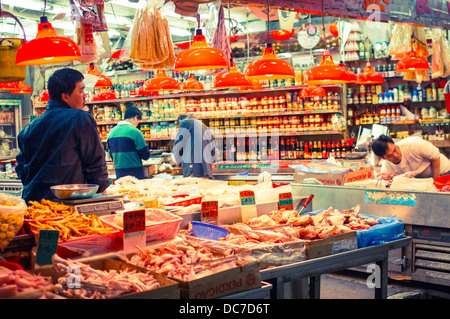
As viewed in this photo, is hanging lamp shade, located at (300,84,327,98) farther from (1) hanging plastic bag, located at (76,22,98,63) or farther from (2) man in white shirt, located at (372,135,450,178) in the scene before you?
(1) hanging plastic bag, located at (76,22,98,63)

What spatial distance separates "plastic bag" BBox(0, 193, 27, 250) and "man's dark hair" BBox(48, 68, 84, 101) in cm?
115

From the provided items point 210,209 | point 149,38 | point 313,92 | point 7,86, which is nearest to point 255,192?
point 210,209

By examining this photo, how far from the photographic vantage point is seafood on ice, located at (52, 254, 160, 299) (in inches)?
75.3

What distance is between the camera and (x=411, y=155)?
532cm

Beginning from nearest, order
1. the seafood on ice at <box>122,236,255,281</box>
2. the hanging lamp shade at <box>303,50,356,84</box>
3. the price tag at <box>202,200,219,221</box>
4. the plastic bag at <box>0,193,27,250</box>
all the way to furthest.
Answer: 1. the seafood on ice at <box>122,236,255,281</box>
2. the plastic bag at <box>0,193,27,250</box>
3. the price tag at <box>202,200,219,221</box>
4. the hanging lamp shade at <box>303,50,356,84</box>

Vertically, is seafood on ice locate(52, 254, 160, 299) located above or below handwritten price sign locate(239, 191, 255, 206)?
below

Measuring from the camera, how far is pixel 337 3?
5645mm

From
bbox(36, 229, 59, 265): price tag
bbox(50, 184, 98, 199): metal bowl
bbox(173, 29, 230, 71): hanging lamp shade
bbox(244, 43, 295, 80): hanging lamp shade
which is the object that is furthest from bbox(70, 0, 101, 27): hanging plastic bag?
bbox(36, 229, 59, 265): price tag

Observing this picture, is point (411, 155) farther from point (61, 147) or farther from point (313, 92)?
point (61, 147)

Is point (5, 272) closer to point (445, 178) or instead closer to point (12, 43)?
point (12, 43)

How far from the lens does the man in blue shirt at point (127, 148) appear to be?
6219 mm

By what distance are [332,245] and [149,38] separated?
197 centimetres

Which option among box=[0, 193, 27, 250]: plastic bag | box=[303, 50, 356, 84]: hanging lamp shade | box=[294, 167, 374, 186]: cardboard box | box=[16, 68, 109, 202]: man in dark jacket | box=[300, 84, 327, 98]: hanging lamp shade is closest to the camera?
box=[0, 193, 27, 250]: plastic bag

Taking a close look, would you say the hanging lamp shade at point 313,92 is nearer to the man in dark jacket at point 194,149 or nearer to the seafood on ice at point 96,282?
the man in dark jacket at point 194,149
